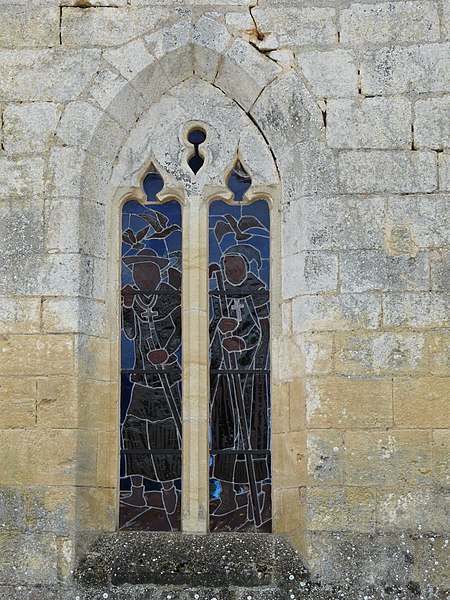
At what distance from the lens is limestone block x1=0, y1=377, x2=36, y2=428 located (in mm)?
5785

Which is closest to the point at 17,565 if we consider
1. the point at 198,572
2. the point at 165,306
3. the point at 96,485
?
the point at 96,485

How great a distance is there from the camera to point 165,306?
6258mm

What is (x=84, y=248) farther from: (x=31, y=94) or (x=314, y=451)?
(x=314, y=451)

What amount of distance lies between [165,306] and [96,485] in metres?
1.16

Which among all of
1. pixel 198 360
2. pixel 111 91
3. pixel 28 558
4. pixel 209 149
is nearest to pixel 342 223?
pixel 209 149

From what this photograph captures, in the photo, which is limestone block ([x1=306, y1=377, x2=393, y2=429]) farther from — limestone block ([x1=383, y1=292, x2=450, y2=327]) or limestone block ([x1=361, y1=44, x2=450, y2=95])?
limestone block ([x1=361, y1=44, x2=450, y2=95])

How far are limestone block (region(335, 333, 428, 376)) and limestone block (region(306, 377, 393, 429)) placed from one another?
7 cm

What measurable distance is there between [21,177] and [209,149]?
1173 millimetres

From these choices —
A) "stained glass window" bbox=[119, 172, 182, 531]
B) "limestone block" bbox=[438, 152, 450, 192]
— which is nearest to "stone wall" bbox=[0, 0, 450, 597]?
"limestone block" bbox=[438, 152, 450, 192]

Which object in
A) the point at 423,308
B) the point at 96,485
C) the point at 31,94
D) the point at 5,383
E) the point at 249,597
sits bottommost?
the point at 249,597

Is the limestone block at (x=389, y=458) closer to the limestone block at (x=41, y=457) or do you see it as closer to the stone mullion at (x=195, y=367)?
the stone mullion at (x=195, y=367)

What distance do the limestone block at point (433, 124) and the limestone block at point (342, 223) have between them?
0.45m

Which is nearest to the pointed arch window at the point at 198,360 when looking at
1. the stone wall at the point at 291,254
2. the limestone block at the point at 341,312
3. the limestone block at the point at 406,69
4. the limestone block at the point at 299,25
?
the stone wall at the point at 291,254

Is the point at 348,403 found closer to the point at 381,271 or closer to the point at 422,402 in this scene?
the point at 422,402
